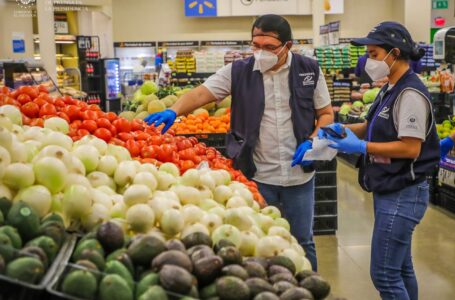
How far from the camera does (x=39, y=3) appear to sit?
36.0 ft

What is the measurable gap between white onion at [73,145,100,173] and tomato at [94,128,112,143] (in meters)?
0.86

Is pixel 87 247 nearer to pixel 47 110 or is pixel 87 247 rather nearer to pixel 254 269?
pixel 254 269

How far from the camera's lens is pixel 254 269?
163 cm

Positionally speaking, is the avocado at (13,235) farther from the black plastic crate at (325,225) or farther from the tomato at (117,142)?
the black plastic crate at (325,225)

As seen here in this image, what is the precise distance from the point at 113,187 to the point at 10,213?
1.91 feet

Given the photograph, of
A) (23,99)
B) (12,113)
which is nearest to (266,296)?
(12,113)

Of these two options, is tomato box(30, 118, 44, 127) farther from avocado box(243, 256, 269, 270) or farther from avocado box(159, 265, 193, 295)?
avocado box(159, 265, 193, 295)

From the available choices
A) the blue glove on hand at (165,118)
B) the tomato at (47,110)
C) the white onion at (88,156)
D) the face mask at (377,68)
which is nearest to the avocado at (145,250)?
the white onion at (88,156)

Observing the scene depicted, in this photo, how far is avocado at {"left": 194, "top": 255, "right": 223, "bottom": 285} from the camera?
1538mm

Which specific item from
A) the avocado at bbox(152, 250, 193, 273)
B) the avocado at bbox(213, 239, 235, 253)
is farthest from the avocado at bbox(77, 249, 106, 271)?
the avocado at bbox(213, 239, 235, 253)

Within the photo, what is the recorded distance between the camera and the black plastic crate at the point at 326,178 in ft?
19.4

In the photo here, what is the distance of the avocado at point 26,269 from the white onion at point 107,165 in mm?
830

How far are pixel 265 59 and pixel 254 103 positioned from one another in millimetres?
247

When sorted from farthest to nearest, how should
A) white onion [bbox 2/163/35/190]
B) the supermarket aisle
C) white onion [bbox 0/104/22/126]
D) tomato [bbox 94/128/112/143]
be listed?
the supermarket aisle, tomato [bbox 94/128/112/143], white onion [bbox 0/104/22/126], white onion [bbox 2/163/35/190]
